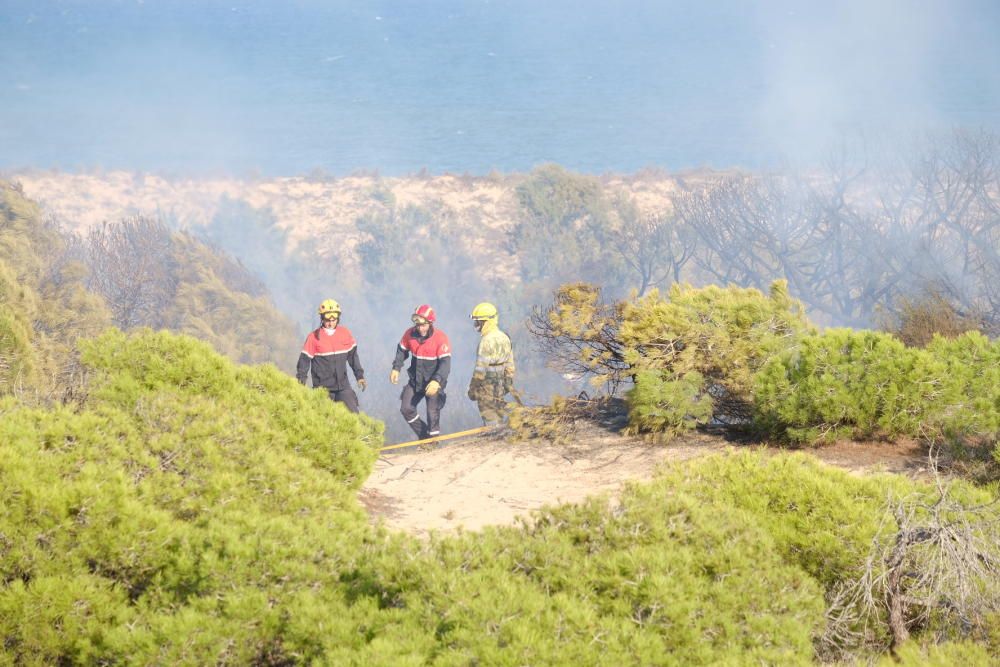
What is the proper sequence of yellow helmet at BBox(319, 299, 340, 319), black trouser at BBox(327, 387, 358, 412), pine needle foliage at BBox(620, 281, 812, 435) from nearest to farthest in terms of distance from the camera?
pine needle foliage at BBox(620, 281, 812, 435) < yellow helmet at BBox(319, 299, 340, 319) < black trouser at BBox(327, 387, 358, 412)

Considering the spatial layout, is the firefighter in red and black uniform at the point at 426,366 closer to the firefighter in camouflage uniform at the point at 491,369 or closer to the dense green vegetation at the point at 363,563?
the firefighter in camouflage uniform at the point at 491,369

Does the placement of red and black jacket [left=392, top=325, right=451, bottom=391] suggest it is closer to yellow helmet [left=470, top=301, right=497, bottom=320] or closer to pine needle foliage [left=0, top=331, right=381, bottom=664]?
yellow helmet [left=470, top=301, right=497, bottom=320]

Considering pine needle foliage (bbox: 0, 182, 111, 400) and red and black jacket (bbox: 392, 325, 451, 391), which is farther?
red and black jacket (bbox: 392, 325, 451, 391)

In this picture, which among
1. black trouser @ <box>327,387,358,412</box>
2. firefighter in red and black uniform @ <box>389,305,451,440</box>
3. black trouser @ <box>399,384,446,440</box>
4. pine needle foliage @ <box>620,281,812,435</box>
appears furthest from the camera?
black trouser @ <box>399,384,446,440</box>

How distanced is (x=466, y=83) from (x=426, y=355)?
108 m

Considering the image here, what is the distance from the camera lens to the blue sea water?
298 ft

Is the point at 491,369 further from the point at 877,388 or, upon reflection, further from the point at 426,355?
the point at 877,388

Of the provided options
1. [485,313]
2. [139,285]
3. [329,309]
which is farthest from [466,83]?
[329,309]

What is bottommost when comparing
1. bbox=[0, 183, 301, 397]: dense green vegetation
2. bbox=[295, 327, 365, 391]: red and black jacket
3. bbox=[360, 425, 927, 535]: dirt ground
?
bbox=[360, 425, 927, 535]: dirt ground

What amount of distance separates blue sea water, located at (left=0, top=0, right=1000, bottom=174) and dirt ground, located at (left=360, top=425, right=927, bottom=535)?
207ft

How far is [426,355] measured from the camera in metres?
13.8

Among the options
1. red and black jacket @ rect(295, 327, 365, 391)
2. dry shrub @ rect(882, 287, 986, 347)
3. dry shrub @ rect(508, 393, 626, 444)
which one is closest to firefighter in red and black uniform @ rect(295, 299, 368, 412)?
red and black jacket @ rect(295, 327, 365, 391)

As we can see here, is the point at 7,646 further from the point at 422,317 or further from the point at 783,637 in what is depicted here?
the point at 422,317

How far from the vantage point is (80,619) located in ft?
18.5
